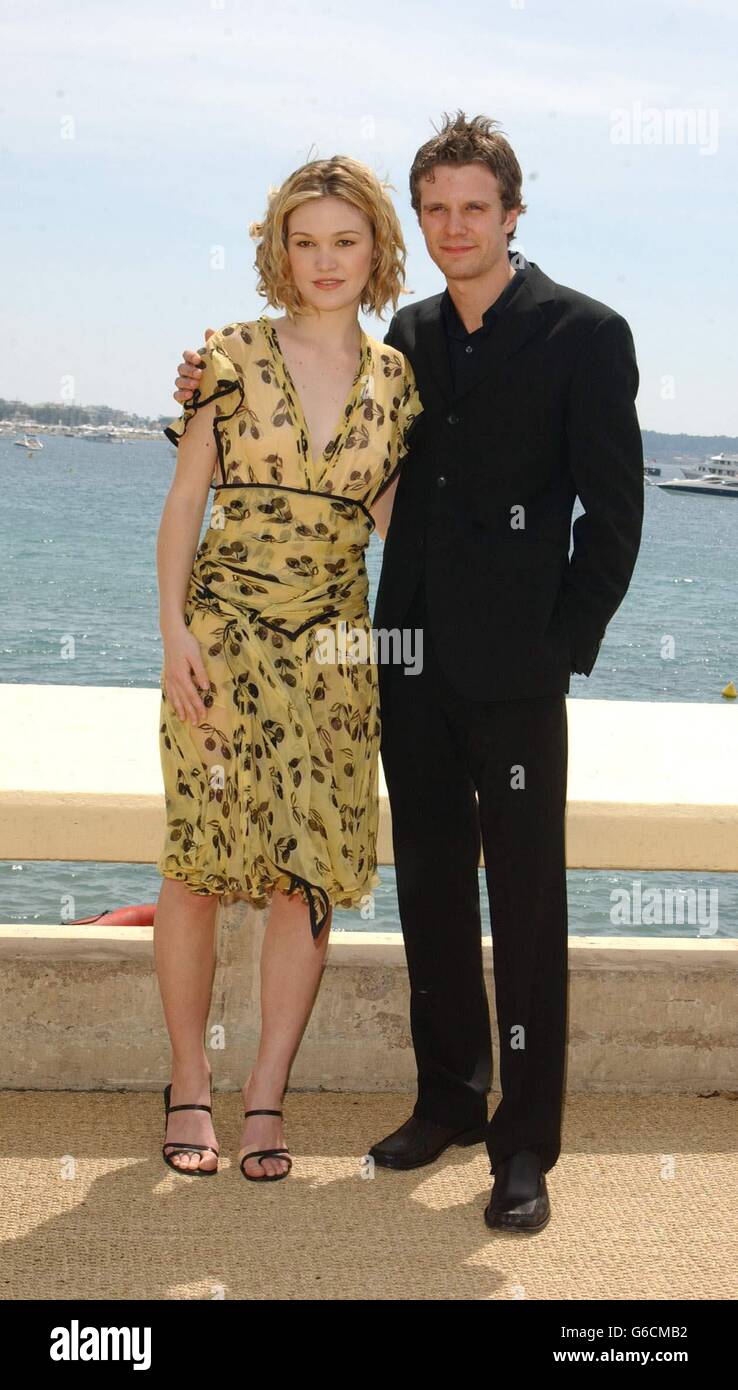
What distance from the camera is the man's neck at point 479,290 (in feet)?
10.5

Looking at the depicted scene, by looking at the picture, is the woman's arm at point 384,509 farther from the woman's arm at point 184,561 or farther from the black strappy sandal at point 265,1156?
the black strappy sandal at point 265,1156

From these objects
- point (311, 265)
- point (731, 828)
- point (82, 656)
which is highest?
point (311, 265)

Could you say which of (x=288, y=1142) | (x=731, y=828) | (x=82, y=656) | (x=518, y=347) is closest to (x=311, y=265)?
(x=518, y=347)

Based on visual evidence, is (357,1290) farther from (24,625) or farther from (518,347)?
(24,625)

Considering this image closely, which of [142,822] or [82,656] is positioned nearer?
[142,822]

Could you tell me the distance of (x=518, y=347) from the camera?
316 centimetres

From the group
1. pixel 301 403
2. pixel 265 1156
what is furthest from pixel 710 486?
pixel 265 1156

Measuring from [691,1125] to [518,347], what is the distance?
5.59 feet

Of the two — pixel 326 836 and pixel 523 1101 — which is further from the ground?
pixel 326 836

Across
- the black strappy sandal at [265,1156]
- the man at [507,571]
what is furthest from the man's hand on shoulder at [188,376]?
the black strappy sandal at [265,1156]

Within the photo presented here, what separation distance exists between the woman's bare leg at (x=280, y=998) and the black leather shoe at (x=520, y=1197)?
17.6 inches

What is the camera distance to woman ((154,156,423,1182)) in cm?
319

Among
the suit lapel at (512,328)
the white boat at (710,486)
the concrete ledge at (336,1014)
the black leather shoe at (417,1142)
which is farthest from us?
the white boat at (710,486)
